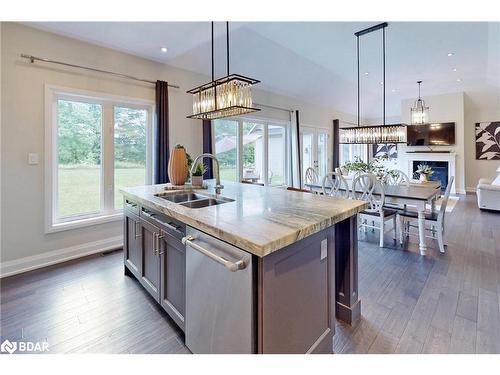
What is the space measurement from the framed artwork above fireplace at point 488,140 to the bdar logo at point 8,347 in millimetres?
11364

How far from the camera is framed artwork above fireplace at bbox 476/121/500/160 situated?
812 centimetres

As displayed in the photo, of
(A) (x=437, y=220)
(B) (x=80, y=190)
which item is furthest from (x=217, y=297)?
(A) (x=437, y=220)

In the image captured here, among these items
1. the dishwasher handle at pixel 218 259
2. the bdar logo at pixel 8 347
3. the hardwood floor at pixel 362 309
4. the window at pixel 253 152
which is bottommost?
the bdar logo at pixel 8 347

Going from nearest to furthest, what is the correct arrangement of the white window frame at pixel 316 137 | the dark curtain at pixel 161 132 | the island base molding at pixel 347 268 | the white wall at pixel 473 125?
the island base molding at pixel 347 268, the dark curtain at pixel 161 132, the white window frame at pixel 316 137, the white wall at pixel 473 125

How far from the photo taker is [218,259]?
4.28 ft

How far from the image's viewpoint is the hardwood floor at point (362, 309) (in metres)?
1.81

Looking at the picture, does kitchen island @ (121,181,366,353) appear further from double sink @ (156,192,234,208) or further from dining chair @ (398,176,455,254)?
dining chair @ (398,176,455,254)

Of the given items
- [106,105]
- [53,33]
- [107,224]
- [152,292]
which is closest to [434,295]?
[152,292]

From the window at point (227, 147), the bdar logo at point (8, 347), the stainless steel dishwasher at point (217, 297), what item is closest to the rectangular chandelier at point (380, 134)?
the window at point (227, 147)

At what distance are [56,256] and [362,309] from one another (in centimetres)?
347

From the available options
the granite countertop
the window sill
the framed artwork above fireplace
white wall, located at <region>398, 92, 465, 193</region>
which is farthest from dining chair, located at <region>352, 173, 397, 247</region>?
the framed artwork above fireplace

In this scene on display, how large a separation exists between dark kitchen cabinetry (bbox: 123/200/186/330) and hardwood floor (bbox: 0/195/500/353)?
0.73 ft

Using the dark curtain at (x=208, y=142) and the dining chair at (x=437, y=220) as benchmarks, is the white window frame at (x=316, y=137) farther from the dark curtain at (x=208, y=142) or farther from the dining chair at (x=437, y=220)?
the dining chair at (x=437, y=220)

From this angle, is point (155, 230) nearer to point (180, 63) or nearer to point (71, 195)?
point (71, 195)
